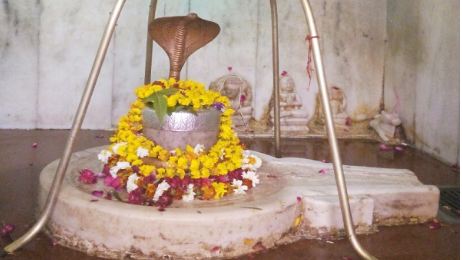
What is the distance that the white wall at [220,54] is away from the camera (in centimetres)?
522

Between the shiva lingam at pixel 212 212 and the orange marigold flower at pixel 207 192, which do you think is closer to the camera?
the shiva lingam at pixel 212 212

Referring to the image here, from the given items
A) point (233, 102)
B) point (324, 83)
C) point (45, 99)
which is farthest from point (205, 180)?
point (45, 99)

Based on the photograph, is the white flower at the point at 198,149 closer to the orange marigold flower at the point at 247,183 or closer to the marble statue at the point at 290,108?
the orange marigold flower at the point at 247,183

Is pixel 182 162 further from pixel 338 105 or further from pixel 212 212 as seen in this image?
pixel 338 105

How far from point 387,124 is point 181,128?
352 centimetres

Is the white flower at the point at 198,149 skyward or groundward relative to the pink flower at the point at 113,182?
skyward

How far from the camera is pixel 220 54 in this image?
220 inches

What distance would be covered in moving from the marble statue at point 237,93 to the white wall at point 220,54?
10cm

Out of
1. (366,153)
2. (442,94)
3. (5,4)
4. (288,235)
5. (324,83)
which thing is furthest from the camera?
(5,4)

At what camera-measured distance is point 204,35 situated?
2.83 metres

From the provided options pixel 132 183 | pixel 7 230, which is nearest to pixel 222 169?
pixel 132 183

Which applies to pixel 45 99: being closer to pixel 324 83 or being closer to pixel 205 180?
pixel 205 180

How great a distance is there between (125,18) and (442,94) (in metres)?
3.30

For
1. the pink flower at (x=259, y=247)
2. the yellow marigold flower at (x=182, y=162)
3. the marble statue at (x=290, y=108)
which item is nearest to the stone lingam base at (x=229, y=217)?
Result: the pink flower at (x=259, y=247)
